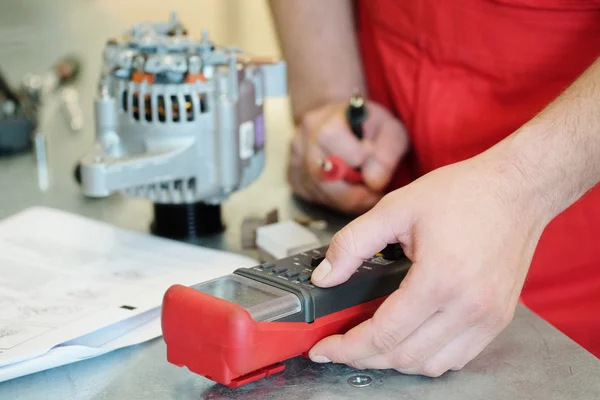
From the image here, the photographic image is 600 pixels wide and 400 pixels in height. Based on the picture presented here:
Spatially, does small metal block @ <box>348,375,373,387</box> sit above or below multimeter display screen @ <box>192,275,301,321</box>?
below

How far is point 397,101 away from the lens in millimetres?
1024

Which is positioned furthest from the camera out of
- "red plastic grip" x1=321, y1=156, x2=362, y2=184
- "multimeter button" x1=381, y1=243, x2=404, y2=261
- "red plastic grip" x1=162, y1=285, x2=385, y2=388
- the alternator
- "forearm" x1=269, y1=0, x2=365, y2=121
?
"forearm" x1=269, y1=0, x2=365, y2=121

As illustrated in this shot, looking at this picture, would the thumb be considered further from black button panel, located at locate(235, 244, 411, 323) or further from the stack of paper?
the stack of paper

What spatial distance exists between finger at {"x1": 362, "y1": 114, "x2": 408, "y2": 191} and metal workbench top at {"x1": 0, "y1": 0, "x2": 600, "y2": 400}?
6 cm

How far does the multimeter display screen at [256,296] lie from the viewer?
1.82 ft

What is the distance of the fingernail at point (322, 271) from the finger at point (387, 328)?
42mm

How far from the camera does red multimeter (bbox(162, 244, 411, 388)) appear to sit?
542mm

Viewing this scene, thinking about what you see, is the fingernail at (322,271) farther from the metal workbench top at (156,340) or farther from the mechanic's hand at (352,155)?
the mechanic's hand at (352,155)

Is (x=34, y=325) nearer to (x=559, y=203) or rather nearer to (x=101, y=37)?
(x=559, y=203)

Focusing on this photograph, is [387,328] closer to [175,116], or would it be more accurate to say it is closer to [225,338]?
[225,338]

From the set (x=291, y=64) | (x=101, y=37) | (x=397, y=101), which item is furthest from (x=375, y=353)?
(x=101, y=37)

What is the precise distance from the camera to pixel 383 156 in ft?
3.12

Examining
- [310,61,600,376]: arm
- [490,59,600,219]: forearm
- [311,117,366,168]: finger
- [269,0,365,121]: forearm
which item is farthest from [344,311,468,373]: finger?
[269,0,365,121]: forearm

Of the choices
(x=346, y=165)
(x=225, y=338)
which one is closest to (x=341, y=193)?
(x=346, y=165)
